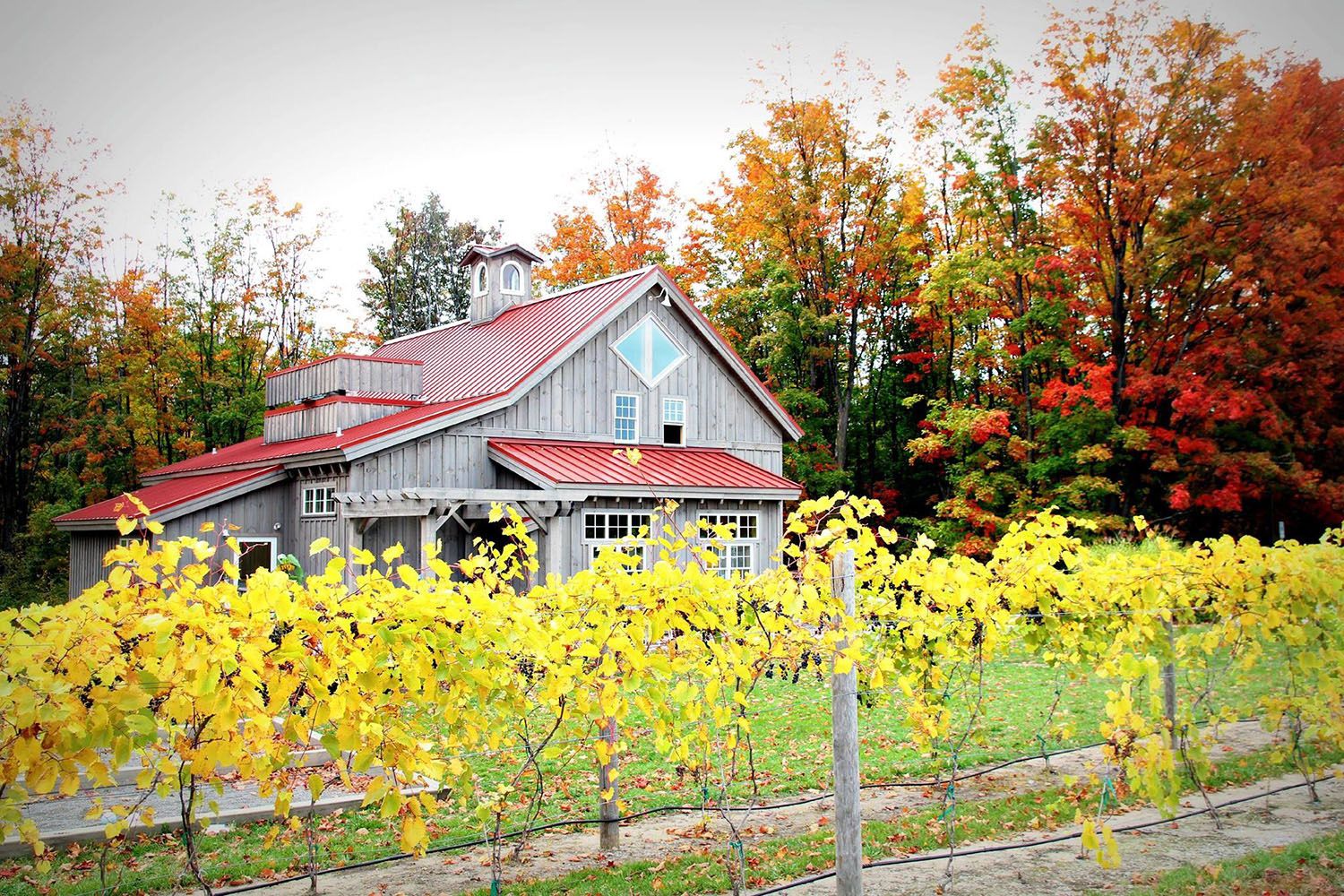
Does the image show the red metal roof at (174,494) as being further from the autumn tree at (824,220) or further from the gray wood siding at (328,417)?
the autumn tree at (824,220)

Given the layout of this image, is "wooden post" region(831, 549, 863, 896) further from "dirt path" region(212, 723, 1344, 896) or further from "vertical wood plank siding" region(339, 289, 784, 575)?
"vertical wood plank siding" region(339, 289, 784, 575)

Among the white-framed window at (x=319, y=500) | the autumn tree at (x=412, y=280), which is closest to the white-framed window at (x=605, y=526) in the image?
the white-framed window at (x=319, y=500)

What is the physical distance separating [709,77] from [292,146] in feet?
55.2

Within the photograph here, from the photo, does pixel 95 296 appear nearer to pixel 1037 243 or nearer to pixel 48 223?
pixel 48 223

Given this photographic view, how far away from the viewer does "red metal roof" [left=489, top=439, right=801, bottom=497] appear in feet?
59.8

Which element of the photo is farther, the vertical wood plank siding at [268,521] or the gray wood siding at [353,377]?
the gray wood siding at [353,377]

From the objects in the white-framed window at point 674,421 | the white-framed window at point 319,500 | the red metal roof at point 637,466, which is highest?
the white-framed window at point 674,421

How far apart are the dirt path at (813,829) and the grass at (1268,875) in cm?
22

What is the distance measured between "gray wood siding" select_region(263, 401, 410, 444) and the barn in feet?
0.14

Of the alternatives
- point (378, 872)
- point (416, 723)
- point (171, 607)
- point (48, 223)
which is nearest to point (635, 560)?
point (416, 723)

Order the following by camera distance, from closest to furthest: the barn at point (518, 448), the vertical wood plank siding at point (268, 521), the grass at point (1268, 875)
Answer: the grass at point (1268, 875) < the barn at point (518, 448) < the vertical wood plank siding at point (268, 521)

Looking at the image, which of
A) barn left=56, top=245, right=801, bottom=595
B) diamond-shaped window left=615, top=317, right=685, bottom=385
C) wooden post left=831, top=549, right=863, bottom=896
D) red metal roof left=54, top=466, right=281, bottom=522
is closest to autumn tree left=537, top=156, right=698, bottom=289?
barn left=56, top=245, right=801, bottom=595

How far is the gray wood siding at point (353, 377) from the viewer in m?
21.2

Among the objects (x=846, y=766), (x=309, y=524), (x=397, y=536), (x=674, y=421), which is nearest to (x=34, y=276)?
(x=309, y=524)
